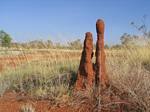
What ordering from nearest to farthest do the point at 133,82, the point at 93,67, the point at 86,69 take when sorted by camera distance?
the point at 133,82 → the point at 86,69 → the point at 93,67

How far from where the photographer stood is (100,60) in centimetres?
852

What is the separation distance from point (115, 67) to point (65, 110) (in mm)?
1969

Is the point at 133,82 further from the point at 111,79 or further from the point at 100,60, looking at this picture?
the point at 100,60

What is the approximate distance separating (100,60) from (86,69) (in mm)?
408

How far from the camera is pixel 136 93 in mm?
7398

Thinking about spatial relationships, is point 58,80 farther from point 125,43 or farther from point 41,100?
point 125,43

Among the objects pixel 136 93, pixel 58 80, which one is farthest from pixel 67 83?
pixel 136 93

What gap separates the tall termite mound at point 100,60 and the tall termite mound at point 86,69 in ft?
0.55

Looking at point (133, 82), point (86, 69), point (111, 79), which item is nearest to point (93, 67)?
point (86, 69)

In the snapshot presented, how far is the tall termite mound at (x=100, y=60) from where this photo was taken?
8.38 meters

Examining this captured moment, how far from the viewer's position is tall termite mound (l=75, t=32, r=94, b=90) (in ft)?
28.1

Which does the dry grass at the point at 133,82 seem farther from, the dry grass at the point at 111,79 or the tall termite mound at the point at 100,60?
the tall termite mound at the point at 100,60

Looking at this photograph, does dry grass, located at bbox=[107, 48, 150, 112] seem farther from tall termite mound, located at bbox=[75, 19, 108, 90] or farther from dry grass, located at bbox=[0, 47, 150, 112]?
tall termite mound, located at bbox=[75, 19, 108, 90]

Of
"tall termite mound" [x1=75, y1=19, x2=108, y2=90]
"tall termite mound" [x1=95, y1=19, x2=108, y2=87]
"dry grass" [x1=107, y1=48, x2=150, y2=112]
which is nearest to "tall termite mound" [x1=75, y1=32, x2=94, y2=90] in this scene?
"tall termite mound" [x1=75, y1=19, x2=108, y2=90]
